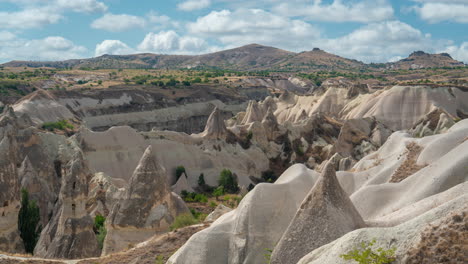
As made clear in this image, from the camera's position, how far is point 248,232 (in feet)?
Answer: 40.8

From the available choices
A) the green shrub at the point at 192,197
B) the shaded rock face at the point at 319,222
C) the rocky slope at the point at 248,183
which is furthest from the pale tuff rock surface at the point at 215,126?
the shaded rock face at the point at 319,222

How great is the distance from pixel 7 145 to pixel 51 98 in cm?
4850

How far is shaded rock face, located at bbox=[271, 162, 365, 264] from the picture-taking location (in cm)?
1027

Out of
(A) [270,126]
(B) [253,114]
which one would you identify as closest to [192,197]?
(A) [270,126]

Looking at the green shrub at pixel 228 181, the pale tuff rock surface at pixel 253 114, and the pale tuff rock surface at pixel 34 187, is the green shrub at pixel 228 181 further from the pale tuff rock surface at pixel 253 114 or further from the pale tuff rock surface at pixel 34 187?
the pale tuff rock surface at pixel 253 114

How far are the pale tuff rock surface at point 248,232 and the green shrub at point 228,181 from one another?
25.5 meters

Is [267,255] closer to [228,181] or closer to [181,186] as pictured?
[181,186]

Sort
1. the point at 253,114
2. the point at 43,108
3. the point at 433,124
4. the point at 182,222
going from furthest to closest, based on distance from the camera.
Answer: the point at 43,108 → the point at 253,114 → the point at 433,124 → the point at 182,222

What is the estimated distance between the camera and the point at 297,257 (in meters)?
10.3

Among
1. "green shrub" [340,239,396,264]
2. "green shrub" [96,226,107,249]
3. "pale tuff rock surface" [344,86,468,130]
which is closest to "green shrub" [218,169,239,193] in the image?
"green shrub" [96,226,107,249]

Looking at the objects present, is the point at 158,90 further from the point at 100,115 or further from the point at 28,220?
the point at 28,220

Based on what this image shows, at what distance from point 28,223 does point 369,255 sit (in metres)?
17.6

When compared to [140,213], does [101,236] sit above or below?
below

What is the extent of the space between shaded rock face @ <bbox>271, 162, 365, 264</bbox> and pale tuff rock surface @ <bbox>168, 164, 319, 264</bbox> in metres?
1.49
